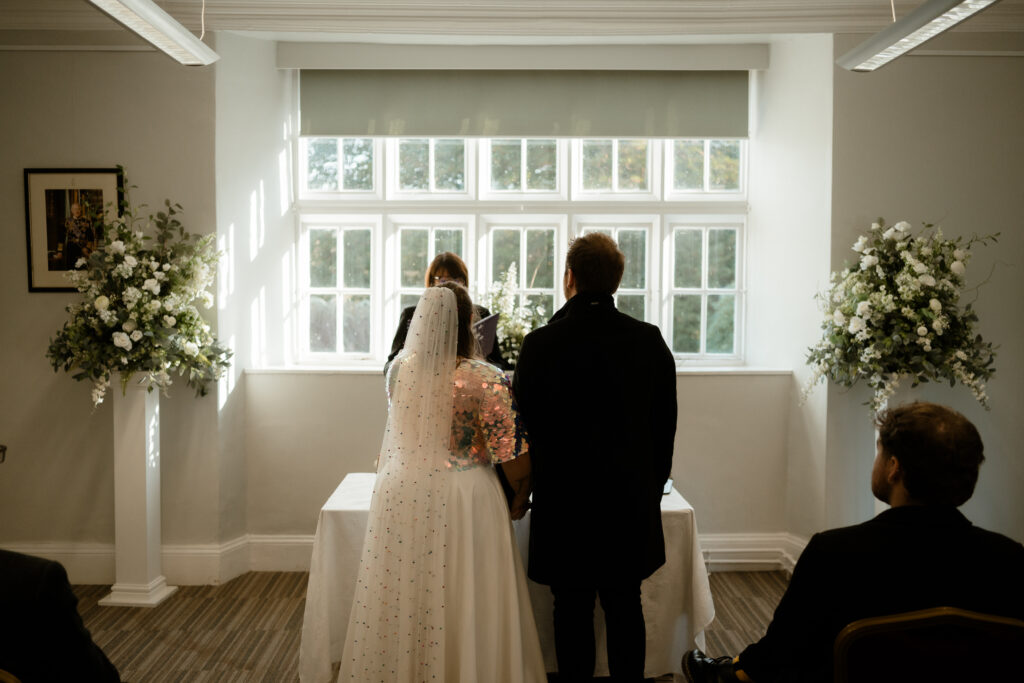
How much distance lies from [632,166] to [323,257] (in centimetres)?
198

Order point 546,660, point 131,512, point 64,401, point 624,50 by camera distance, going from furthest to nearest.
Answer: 1. point 624,50
2. point 64,401
3. point 131,512
4. point 546,660

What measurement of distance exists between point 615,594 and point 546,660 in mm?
671

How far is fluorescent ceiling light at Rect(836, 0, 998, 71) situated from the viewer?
2.67 metres

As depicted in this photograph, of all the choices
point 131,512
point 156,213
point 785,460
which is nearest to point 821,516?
point 785,460

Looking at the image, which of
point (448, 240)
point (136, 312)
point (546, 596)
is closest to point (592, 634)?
point (546, 596)

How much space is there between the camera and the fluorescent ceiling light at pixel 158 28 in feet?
9.05

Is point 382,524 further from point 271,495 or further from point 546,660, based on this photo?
point 271,495

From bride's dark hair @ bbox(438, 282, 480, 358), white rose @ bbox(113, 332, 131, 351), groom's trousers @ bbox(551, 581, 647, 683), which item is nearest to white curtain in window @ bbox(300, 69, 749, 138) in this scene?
white rose @ bbox(113, 332, 131, 351)

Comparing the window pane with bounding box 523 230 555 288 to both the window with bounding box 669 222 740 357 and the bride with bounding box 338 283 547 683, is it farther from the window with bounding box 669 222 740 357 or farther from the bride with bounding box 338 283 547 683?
the bride with bounding box 338 283 547 683

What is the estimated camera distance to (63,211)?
160 inches

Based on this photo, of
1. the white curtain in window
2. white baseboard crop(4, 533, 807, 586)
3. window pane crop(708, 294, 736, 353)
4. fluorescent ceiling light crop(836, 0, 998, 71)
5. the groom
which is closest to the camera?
the groom

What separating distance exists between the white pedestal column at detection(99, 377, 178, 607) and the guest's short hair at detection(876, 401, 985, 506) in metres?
3.46

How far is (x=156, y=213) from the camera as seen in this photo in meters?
4.07

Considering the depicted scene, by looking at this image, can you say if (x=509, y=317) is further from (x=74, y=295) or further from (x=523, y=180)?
(x=74, y=295)
